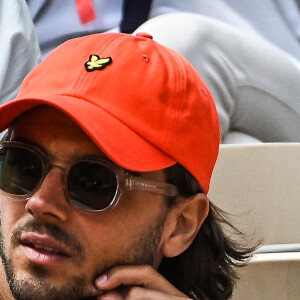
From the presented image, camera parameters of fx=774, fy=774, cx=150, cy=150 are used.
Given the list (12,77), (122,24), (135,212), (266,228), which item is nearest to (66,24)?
(122,24)

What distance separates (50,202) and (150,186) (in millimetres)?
155

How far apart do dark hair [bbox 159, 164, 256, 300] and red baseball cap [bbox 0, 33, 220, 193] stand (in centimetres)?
18

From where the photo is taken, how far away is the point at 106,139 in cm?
102

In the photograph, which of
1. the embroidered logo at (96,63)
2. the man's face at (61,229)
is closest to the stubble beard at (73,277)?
the man's face at (61,229)

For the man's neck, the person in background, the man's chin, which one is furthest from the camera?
the person in background

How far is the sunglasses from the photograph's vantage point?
3.41 feet

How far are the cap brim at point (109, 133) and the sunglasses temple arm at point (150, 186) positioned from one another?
4 cm

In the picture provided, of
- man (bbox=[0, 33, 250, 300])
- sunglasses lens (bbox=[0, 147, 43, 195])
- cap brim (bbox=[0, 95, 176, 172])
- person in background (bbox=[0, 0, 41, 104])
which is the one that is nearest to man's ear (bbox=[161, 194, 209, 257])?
man (bbox=[0, 33, 250, 300])

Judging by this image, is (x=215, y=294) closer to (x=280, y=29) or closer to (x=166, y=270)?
(x=166, y=270)

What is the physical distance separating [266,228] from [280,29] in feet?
2.90

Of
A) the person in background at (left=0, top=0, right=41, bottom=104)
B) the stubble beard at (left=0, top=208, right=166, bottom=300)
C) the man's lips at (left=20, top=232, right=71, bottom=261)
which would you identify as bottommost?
the person in background at (left=0, top=0, right=41, bottom=104)

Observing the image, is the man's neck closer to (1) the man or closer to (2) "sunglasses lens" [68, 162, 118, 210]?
(1) the man

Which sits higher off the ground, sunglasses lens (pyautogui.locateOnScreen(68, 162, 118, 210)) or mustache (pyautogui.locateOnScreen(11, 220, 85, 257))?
sunglasses lens (pyautogui.locateOnScreen(68, 162, 118, 210))

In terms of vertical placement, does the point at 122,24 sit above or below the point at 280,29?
above
